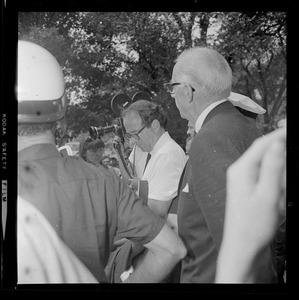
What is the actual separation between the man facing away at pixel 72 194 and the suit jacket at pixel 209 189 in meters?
0.12

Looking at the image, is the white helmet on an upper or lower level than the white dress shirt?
upper

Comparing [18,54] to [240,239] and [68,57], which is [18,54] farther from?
[240,239]

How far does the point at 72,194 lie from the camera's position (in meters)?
→ 3.28

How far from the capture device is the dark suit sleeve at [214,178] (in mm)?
3211

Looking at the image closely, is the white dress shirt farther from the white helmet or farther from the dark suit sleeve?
the white helmet

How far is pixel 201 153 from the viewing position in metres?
3.26

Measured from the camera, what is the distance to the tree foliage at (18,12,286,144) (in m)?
3.36

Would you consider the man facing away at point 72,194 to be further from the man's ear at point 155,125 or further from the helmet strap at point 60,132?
the man's ear at point 155,125

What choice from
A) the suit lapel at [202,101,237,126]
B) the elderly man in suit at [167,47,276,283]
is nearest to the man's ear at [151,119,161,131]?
the elderly man in suit at [167,47,276,283]

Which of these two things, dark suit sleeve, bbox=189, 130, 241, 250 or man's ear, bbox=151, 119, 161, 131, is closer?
dark suit sleeve, bbox=189, 130, 241, 250

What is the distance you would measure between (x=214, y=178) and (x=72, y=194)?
0.94 metres
